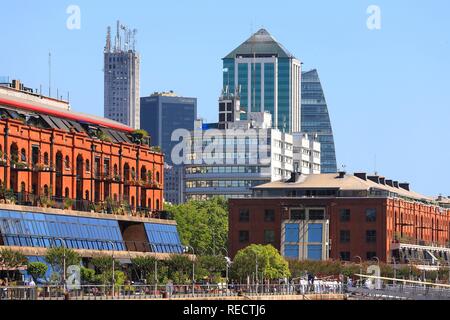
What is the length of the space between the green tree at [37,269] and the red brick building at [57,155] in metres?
13.6

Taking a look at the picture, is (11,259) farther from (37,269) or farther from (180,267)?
(180,267)

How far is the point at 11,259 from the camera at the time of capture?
14800 cm

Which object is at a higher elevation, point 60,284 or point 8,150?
point 8,150

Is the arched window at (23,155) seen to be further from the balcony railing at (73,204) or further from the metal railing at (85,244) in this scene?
the metal railing at (85,244)

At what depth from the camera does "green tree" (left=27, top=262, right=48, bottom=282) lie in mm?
152137

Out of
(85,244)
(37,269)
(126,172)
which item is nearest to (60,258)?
(37,269)

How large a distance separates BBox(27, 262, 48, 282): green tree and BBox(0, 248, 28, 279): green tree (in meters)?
0.96

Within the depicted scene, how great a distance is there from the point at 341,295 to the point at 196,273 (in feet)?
54.6

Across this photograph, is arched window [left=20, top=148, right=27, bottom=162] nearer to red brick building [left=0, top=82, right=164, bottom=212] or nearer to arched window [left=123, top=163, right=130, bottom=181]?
red brick building [left=0, top=82, right=164, bottom=212]

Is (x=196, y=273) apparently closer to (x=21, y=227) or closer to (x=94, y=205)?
(x=94, y=205)

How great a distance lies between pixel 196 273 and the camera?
180 metres
